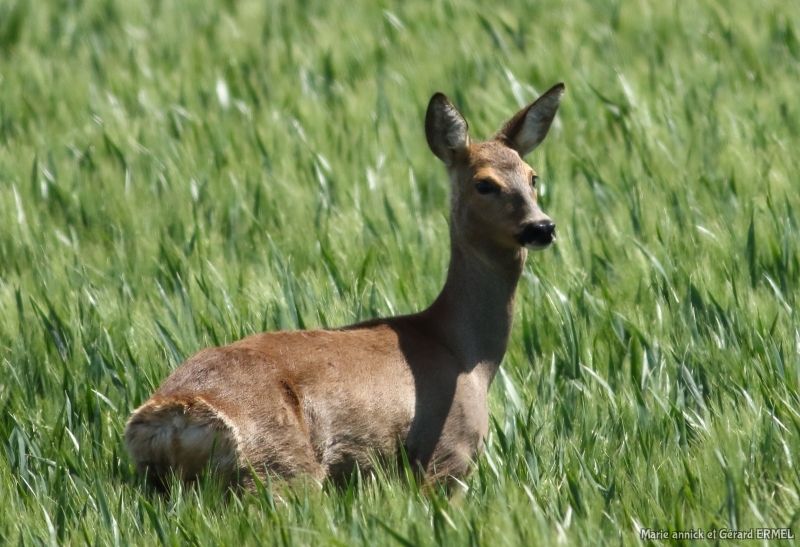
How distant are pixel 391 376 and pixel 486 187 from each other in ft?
3.72

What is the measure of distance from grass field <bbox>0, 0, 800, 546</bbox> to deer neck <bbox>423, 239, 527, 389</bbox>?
0.25 meters

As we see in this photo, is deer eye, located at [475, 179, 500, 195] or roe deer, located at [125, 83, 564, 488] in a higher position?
deer eye, located at [475, 179, 500, 195]

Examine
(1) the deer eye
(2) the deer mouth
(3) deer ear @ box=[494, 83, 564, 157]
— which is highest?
(3) deer ear @ box=[494, 83, 564, 157]

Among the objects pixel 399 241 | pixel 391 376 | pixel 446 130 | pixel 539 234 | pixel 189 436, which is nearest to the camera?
pixel 189 436

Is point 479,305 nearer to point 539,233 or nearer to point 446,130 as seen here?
Answer: point 539,233

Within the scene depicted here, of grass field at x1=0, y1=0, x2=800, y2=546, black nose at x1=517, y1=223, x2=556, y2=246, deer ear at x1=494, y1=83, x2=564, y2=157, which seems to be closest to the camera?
grass field at x1=0, y1=0, x2=800, y2=546

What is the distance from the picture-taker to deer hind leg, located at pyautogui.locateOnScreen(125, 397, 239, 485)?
468 centimetres

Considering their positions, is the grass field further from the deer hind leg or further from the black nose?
the black nose

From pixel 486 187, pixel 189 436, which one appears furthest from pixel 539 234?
pixel 189 436

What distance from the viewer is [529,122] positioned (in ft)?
21.4

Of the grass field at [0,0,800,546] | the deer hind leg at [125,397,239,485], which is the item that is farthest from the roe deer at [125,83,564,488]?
the grass field at [0,0,800,546]

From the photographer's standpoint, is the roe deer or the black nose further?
the black nose

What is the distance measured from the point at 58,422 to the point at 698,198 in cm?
441

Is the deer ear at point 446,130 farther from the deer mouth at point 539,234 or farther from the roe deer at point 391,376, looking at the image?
the deer mouth at point 539,234
